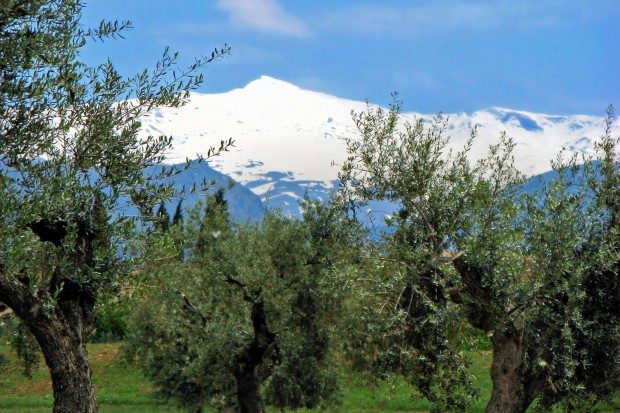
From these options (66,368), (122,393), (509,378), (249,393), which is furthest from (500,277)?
(122,393)

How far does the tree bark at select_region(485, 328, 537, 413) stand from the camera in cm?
2144

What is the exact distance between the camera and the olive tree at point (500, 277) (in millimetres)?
20750

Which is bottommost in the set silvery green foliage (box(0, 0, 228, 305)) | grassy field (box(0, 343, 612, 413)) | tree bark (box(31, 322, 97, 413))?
grassy field (box(0, 343, 612, 413))

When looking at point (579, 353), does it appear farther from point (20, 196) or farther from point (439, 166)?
point (20, 196)

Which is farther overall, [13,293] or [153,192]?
[153,192]

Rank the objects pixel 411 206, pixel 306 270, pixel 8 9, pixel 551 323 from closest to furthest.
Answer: pixel 8 9, pixel 551 323, pixel 411 206, pixel 306 270

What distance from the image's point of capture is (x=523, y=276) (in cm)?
2122

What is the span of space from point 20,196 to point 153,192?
241cm

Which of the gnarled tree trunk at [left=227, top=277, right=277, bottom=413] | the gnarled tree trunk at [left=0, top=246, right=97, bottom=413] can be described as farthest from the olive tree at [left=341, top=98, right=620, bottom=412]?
the gnarled tree trunk at [left=0, top=246, right=97, bottom=413]

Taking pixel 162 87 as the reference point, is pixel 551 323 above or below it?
below

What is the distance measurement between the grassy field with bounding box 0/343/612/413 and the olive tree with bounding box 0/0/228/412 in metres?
33.7

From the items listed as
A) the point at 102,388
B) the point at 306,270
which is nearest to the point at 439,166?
the point at 306,270

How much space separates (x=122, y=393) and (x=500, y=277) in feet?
138

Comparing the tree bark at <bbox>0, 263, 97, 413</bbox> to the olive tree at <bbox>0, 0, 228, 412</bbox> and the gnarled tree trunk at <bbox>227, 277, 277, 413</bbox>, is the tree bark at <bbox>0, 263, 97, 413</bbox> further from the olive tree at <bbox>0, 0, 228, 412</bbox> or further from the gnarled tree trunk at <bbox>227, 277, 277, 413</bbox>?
the gnarled tree trunk at <bbox>227, 277, 277, 413</bbox>
